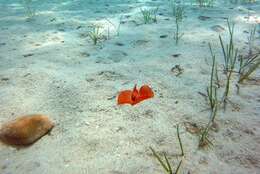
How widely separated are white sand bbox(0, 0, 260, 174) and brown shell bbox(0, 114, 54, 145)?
69 mm

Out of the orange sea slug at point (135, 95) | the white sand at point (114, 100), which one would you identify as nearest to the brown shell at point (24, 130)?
the white sand at point (114, 100)

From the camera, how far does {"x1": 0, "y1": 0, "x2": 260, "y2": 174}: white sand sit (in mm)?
1937

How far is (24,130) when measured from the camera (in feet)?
6.97

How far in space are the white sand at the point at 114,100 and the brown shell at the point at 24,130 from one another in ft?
0.23

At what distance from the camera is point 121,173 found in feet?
6.03

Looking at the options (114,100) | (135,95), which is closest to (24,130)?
(114,100)

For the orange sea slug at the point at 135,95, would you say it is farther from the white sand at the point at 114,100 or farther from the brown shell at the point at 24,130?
the brown shell at the point at 24,130

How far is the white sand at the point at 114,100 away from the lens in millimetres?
1937

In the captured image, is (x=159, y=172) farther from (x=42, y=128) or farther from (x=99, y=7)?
(x=99, y=7)

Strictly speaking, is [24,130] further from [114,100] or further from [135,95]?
[135,95]

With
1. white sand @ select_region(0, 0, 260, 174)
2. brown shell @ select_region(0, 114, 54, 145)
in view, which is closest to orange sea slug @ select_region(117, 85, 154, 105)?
white sand @ select_region(0, 0, 260, 174)

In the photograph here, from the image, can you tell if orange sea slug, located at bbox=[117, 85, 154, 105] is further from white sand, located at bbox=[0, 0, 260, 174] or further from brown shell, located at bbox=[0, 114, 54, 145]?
brown shell, located at bbox=[0, 114, 54, 145]

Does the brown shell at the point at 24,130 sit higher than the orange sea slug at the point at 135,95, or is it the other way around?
the orange sea slug at the point at 135,95

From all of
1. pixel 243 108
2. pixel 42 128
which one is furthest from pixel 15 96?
pixel 243 108
